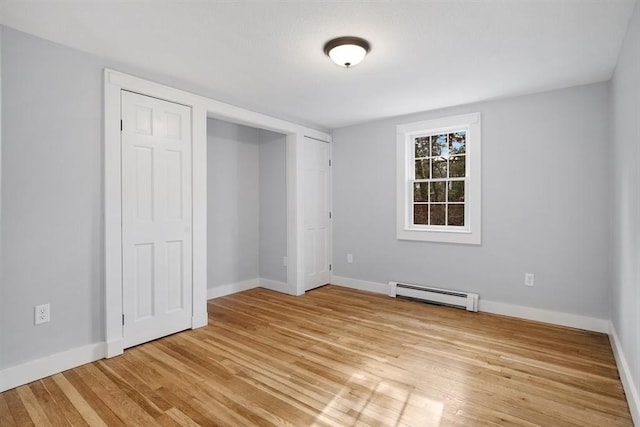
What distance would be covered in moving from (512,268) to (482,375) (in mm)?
1684

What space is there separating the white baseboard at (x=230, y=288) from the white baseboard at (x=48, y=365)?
70.9 inches

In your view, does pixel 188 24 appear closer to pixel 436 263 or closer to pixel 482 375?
pixel 482 375

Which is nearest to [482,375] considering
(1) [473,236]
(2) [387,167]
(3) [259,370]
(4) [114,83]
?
(3) [259,370]

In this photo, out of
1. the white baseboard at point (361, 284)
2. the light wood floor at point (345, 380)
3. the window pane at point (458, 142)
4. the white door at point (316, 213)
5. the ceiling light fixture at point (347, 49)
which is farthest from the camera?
the white door at point (316, 213)

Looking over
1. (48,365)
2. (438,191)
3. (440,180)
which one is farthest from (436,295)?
(48,365)

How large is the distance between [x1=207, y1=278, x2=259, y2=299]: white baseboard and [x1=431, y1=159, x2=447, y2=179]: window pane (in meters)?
3.00

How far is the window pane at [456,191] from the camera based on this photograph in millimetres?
4107

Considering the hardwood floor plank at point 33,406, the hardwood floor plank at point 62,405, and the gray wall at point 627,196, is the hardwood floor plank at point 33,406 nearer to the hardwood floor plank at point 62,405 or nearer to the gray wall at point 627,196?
the hardwood floor plank at point 62,405

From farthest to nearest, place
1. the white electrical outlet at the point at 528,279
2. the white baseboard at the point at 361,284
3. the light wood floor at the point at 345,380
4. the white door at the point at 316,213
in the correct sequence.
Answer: the white door at the point at 316,213 → the white baseboard at the point at 361,284 → the white electrical outlet at the point at 528,279 → the light wood floor at the point at 345,380

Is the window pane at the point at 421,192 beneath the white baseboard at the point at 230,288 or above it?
above

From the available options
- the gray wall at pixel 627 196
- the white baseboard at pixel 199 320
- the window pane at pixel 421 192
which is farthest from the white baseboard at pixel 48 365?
the window pane at pixel 421 192

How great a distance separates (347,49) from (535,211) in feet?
8.67

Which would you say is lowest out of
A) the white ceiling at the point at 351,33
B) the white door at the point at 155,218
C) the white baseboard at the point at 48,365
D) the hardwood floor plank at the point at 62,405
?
the hardwood floor plank at the point at 62,405

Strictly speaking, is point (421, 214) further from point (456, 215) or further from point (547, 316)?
point (547, 316)
